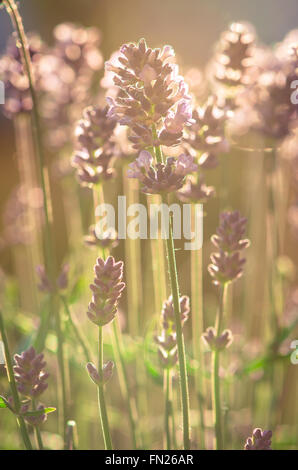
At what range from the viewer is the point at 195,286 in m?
0.92

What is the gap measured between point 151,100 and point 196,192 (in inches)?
8.7

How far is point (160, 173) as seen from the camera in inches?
24.7

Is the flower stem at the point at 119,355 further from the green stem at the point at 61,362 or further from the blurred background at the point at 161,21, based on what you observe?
the blurred background at the point at 161,21

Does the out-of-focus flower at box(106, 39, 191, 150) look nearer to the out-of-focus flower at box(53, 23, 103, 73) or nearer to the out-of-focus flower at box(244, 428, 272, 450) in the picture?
the out-of-focus flower at box(244, 428, 272, 450)

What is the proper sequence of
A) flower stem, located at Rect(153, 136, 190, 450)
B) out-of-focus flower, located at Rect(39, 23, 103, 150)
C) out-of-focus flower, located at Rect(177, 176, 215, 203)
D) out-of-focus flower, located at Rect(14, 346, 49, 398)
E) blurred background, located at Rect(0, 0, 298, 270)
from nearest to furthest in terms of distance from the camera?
1. flower stem, located at Rect(153, 136, 190, 450)
2. out-of-focus flower, located at Rect(14, 346, 49, 398)
3. out-of-focus flower, located at Rect(177, 176, 215, 203)
4. out-of-focus flower, located at Rect(39, 23, 103, 150)
5. blurred background, located at Rect(0, 0, 298, 270)

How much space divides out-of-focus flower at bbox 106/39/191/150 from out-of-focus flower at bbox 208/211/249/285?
0.57 feet

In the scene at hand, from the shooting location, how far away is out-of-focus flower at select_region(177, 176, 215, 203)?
0.82 meters

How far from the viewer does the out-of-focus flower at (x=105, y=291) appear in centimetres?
65

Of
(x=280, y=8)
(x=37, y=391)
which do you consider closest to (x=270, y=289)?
(x=37, y=391)

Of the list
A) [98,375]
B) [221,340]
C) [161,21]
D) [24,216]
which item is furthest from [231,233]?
[161,21]

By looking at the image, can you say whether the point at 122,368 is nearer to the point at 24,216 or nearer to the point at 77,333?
the point at 77,333

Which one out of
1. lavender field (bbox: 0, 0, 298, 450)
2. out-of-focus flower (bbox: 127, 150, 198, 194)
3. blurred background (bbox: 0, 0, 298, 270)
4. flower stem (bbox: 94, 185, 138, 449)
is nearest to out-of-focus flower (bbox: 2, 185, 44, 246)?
lavender field (bbox: 0, 0, 298, 450)

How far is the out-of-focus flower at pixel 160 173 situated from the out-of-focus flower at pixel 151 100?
0.03 metres

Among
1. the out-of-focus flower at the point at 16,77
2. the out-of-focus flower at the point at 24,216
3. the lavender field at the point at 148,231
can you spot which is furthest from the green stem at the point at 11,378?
the out-of-focus flower at the point at 24,216
